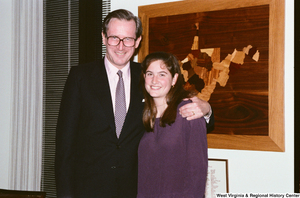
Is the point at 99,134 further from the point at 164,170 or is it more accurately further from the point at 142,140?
the point at 164,170

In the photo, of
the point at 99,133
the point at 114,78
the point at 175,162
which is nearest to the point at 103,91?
the point at 114,78

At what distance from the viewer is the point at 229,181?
95.1 inches

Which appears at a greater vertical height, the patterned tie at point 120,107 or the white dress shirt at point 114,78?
the white dress shirt at point 114,78

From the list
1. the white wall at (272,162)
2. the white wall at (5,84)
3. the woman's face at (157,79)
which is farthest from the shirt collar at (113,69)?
the white wall at (5,84)

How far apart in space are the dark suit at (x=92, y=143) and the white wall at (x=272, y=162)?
0.95 m

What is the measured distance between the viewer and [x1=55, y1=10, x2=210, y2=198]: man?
187cm

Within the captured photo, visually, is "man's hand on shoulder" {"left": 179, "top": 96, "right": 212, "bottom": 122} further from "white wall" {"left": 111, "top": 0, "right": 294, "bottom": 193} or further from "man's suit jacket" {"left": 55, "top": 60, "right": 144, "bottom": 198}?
"white wall" {"left": 111, "top": 0, "right": 294, "bottom": 193}

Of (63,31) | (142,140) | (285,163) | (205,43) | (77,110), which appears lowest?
(285,163)

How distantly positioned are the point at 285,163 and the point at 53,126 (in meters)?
2.38

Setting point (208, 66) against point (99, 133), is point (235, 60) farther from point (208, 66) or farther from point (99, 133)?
point (99, 133)

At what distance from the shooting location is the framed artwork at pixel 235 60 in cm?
224

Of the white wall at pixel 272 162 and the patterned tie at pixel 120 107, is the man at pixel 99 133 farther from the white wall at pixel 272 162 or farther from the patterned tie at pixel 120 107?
the white wall at pixel 272 162

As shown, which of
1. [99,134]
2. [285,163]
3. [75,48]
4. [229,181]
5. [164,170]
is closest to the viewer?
[164,170]

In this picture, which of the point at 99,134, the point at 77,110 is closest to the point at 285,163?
the point at 99,134
